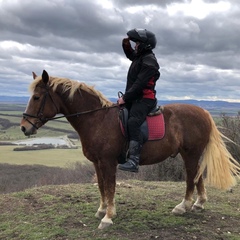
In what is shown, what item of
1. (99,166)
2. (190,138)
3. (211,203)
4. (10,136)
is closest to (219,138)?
(190,138)

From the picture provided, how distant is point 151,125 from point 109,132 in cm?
75

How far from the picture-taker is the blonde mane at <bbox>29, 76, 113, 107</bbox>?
Answer: 5.00 m

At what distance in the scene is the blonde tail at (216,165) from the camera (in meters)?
5.86

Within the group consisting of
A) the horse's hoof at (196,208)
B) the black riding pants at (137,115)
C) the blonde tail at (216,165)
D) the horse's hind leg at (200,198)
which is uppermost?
the black riding pants at (137,115)

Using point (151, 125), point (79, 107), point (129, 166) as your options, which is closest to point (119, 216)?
point (129, 166)

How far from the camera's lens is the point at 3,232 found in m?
5.09

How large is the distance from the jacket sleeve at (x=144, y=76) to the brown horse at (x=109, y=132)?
50cm

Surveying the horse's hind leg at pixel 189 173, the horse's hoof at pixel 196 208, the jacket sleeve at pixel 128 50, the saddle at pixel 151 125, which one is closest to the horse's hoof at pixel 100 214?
the horse's hind leg at pixel 189 173

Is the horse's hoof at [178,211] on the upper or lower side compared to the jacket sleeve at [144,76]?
lower

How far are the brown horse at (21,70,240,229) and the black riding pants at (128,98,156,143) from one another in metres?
0.28

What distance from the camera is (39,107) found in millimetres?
4922

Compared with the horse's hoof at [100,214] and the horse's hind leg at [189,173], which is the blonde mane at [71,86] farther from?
the horse's hoof at [100,214]

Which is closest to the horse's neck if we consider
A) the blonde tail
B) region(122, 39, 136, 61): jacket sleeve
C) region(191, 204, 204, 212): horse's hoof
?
region(122, 39, 136, 61): jacket sleeve

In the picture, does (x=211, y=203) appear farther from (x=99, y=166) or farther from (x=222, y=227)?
(x=99, y=166)
